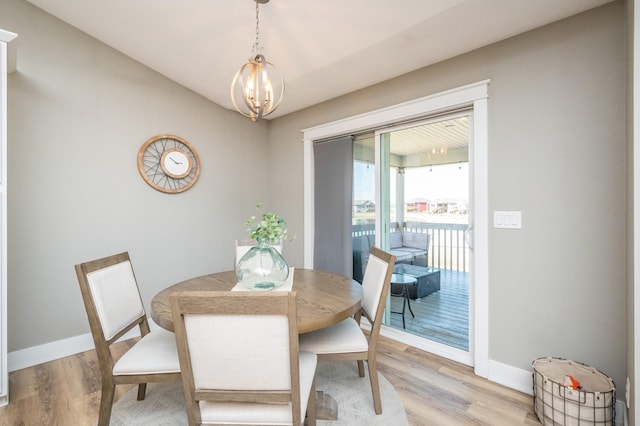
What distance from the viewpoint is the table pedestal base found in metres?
1.75

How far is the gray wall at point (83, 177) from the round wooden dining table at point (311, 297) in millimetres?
1297

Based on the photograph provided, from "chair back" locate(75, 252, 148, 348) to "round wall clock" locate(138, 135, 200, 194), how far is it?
1397 millimetres

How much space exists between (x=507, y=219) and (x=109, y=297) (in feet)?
8.22

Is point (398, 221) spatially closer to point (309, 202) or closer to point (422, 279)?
point (422, 279)

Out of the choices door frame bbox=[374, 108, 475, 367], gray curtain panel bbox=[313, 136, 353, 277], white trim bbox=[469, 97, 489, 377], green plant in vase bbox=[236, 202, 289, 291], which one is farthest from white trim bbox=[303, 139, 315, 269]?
white trim bbox=[469, 97, 489, 377]

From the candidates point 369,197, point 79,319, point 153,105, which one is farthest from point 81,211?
point 369,197

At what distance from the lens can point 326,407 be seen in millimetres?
1827

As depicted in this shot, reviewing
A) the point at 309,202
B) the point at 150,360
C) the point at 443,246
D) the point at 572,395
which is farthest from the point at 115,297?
the point at 443,246

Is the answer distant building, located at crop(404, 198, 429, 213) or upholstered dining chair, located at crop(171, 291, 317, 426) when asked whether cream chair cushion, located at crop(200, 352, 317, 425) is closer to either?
upholstered dining chair, located at crop(171, 291, 317, 426)

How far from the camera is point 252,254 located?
184cm

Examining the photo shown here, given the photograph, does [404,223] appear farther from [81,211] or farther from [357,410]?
[81,211]

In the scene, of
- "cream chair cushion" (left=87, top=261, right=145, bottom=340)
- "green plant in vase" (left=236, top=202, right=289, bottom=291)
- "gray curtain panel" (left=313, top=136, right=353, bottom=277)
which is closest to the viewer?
"cream chair cushion" (left=87, top=261, right=145, bottom=340)

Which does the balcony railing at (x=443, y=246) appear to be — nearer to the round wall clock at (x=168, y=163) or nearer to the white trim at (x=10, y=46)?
the round wall clock at (x=168, y=163)

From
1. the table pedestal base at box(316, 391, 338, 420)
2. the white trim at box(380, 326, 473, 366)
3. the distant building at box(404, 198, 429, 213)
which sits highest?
the distant building at box(404, 198, 429, 213)
